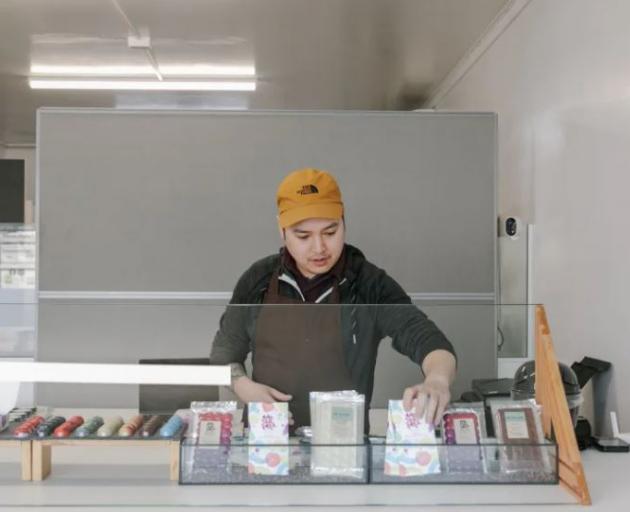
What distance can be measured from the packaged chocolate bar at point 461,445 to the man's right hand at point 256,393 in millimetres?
303

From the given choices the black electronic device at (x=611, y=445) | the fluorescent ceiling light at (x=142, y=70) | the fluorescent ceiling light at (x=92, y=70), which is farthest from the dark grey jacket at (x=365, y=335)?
the fluorescent ceiling light at (x=92, y=70)

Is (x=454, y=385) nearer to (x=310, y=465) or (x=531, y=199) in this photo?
(x=310, y=465)

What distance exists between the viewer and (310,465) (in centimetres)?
132

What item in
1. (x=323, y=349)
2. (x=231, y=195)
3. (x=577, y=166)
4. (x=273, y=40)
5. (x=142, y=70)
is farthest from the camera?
(x=142, y=70)

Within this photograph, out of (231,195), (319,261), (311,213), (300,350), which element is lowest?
(300,350)

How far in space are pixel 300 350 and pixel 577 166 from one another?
197cm

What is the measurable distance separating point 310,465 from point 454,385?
0.33m

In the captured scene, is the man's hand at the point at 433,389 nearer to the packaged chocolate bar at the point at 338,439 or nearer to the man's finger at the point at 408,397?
the man's finger at the point at 408,397

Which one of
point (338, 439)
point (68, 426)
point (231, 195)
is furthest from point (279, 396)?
point (231, 195)

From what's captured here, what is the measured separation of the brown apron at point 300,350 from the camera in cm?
140

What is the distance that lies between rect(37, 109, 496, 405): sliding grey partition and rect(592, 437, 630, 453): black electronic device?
1.24 metres

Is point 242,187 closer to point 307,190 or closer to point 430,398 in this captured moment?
point 307,190

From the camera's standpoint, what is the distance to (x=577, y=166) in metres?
2.97

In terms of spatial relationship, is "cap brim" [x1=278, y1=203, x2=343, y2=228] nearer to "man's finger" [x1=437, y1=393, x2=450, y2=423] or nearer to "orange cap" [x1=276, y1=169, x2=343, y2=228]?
"orange cap" [x1=276, y1=169, x2=343, y2=228]
